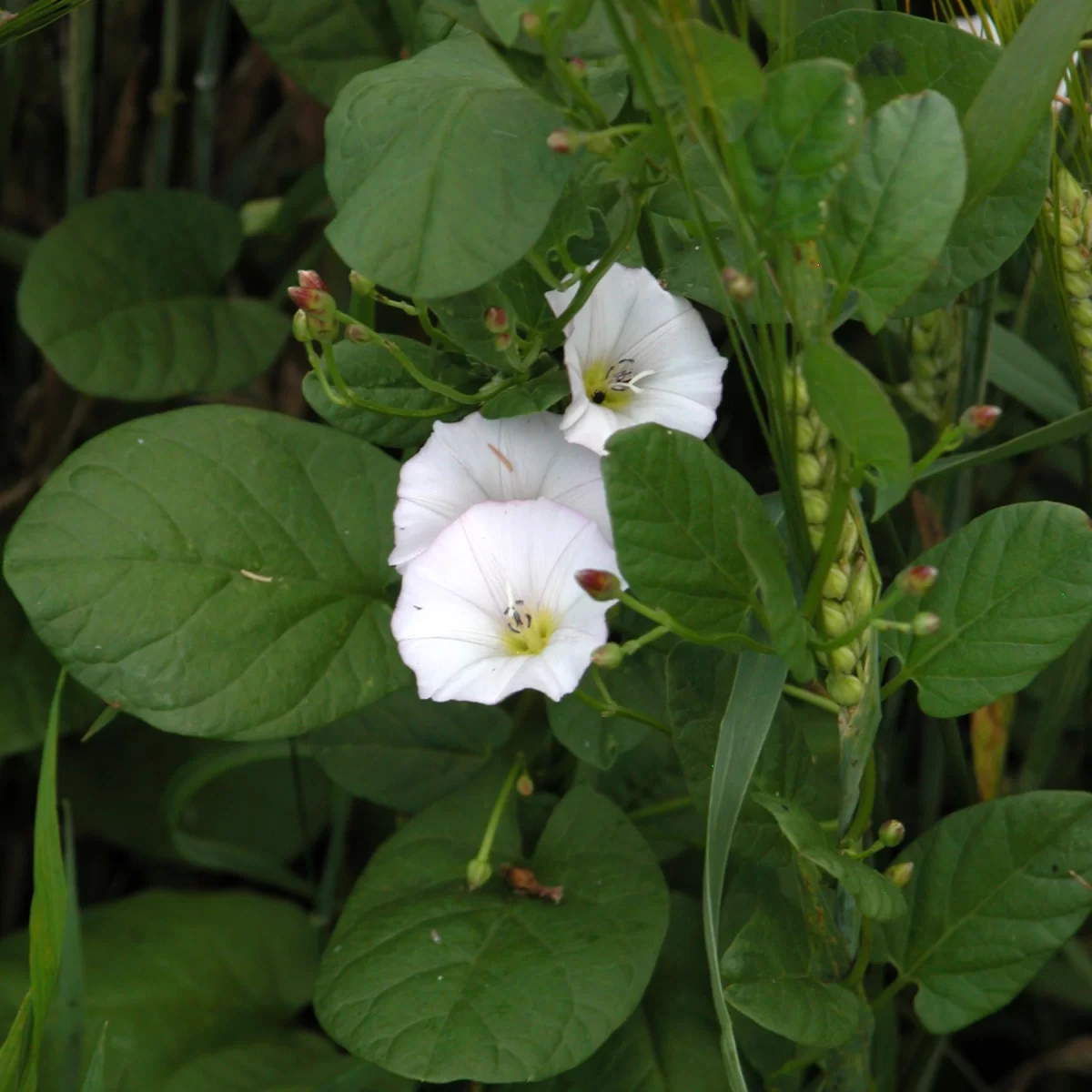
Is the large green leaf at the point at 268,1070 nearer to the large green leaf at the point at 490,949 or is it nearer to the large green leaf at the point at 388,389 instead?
the large green leaf at the point at 490,949

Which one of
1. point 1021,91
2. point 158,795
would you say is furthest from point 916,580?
point 158,795

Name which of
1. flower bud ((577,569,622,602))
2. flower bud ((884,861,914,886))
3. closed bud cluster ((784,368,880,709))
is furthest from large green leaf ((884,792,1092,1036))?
flower bud ((577,569,622,602))

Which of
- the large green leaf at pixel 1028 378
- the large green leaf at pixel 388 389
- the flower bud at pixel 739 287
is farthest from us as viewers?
the large green leaf at pixel 1028 378

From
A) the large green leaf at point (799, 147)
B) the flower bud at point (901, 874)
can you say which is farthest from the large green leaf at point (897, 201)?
the flower bud at point (901, 874)

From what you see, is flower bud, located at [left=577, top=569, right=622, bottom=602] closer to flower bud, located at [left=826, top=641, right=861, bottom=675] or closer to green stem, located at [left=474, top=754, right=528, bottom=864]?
flower bud, located at [left=826, top=641, right=861, bottom=675]

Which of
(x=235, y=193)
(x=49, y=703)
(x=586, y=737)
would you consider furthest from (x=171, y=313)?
(x=586, y=737)

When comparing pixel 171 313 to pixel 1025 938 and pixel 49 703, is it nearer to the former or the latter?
pixel 49 703
